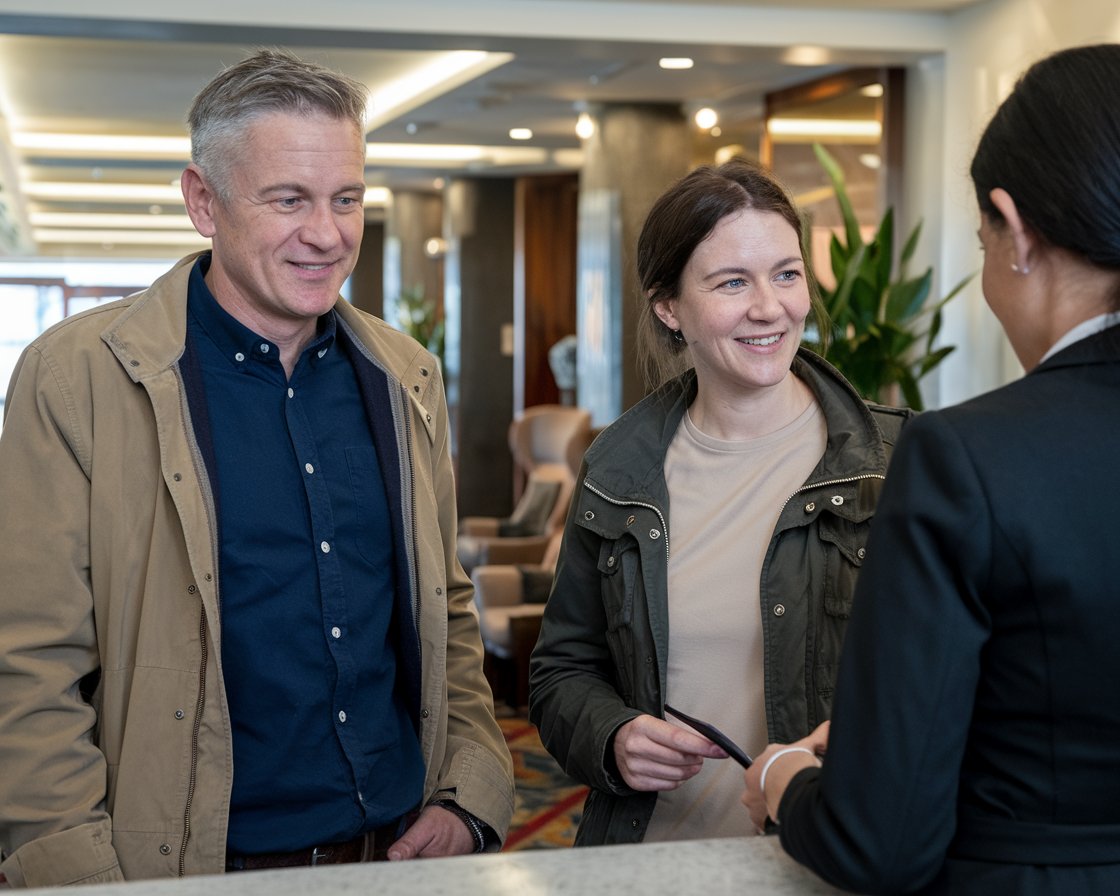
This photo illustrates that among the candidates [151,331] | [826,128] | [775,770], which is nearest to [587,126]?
[826,128]

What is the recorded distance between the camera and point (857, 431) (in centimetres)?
183

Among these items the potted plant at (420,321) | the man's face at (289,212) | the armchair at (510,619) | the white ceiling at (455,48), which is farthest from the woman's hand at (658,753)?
the potted plant at (420,321)

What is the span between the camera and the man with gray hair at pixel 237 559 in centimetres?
168

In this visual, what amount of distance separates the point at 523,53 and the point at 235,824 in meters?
5.69

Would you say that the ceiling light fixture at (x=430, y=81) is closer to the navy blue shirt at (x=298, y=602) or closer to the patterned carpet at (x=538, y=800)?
the patterned carpet at (x=538, y=800)

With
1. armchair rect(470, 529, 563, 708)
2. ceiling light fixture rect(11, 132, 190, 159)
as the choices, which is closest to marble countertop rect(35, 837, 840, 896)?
armchair rect(470, 529, 563, 708)

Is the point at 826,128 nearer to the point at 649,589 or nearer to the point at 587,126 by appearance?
the point at 587,126

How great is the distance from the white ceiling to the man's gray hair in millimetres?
4114

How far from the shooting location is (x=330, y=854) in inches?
70.7

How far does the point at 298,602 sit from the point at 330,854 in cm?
34

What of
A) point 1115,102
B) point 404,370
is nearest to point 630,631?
point 404,370

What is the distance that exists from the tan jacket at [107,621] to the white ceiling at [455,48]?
435 centimetres

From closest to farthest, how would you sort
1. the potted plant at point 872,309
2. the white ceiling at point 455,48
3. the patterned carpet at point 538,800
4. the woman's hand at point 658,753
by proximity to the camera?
1. the woman's hand at point 658,753
2. the patterned carpet at point 538,800
3. the potted plant at point 872,309
4. the white ceiling at point 455,48

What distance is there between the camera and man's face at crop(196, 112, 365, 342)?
5.99 ft
